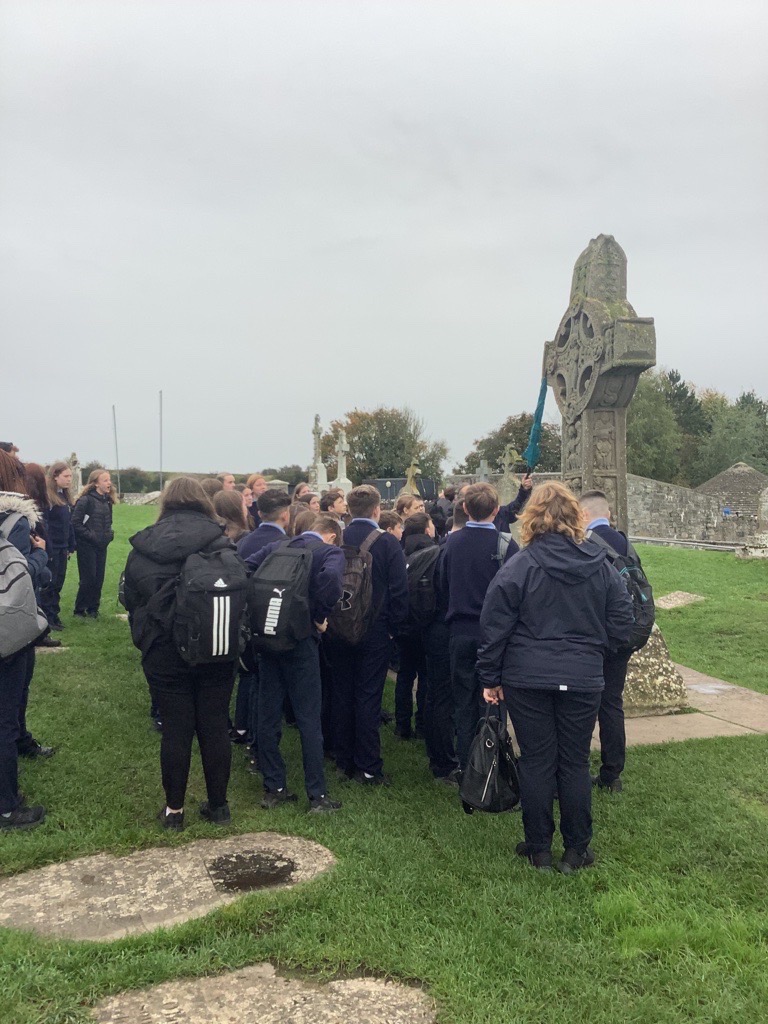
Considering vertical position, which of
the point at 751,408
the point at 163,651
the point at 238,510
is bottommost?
the point at 163,651

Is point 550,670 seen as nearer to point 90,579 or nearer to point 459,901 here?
point 459,901

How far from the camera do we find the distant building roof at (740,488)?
33281 millimetres

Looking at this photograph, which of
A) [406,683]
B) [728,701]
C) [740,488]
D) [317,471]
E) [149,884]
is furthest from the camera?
[740,488]

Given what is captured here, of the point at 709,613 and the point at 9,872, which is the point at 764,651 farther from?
the point at 9,872

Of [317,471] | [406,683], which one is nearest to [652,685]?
[406,683]

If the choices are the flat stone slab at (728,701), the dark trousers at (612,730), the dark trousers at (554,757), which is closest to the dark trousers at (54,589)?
the dark trousers at (612,730)

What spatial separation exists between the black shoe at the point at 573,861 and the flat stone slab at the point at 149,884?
1169 mm

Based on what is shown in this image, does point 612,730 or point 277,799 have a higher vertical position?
point 612,730

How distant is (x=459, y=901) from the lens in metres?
3.56

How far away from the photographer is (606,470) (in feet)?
24.8

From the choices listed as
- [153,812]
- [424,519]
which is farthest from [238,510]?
[153,812]

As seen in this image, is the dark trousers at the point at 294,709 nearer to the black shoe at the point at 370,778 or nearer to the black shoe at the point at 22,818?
the black shoe at the point at 370,778

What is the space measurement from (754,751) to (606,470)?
287 cm

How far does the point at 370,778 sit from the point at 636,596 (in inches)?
83.4
